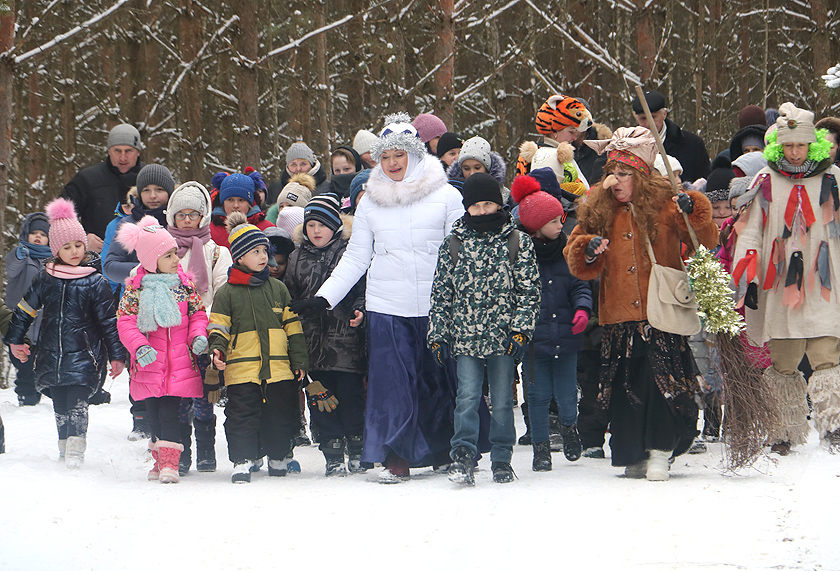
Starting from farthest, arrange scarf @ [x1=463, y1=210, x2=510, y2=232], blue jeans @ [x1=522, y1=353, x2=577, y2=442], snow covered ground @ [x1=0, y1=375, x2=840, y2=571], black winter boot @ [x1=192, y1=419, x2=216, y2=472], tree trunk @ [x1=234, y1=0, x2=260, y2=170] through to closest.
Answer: tree trunk @ [x1=234, y1=0, x2=260, y2=170] < black winter boot @ [x1=192, y1=419, x2=216, y2=472] < blue jeans @ [x1=522, y1=353, x2=577, y2=442] < scarf @ [x1=463, y1=210, x2=510, y2=232] < snow covered ground @ [x1=0, y1=375, x2=840, y2=571]

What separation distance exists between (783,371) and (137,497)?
4.26m

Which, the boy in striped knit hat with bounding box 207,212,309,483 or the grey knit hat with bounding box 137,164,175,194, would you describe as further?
the grey knit hat with bounding box 137,164,175,194

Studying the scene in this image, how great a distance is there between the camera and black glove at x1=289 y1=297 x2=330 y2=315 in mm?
6332

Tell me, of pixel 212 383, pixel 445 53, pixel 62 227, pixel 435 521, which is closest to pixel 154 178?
pixel 62 227

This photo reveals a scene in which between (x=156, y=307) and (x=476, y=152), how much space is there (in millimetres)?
3048

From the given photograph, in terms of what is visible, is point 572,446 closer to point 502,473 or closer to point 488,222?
point 502,473

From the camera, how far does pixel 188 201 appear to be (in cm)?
738

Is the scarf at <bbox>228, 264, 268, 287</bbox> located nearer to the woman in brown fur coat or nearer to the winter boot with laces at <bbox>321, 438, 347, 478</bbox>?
the winter boot with laces at <bbox>321, 438, 347, 478</bbox>

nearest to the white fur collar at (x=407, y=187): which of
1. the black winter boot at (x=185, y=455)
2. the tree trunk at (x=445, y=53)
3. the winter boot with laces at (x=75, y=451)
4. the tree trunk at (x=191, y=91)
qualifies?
the black winter boot at (x=185, y=455)

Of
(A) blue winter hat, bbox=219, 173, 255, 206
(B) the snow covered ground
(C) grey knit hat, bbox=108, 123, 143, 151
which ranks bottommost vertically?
(B) the snow covered ground

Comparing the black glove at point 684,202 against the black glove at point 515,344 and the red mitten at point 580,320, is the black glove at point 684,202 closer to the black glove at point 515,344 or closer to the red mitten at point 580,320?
the red mitten at point 580,320

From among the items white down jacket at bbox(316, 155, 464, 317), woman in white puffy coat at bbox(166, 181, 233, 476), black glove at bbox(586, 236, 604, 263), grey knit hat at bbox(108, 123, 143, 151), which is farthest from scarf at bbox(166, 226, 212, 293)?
black glove at bbox(586, 236, 604, 263)

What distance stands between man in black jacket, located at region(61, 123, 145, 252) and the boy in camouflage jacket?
15.7 feet

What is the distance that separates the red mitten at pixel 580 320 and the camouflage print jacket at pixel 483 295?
0.46m
